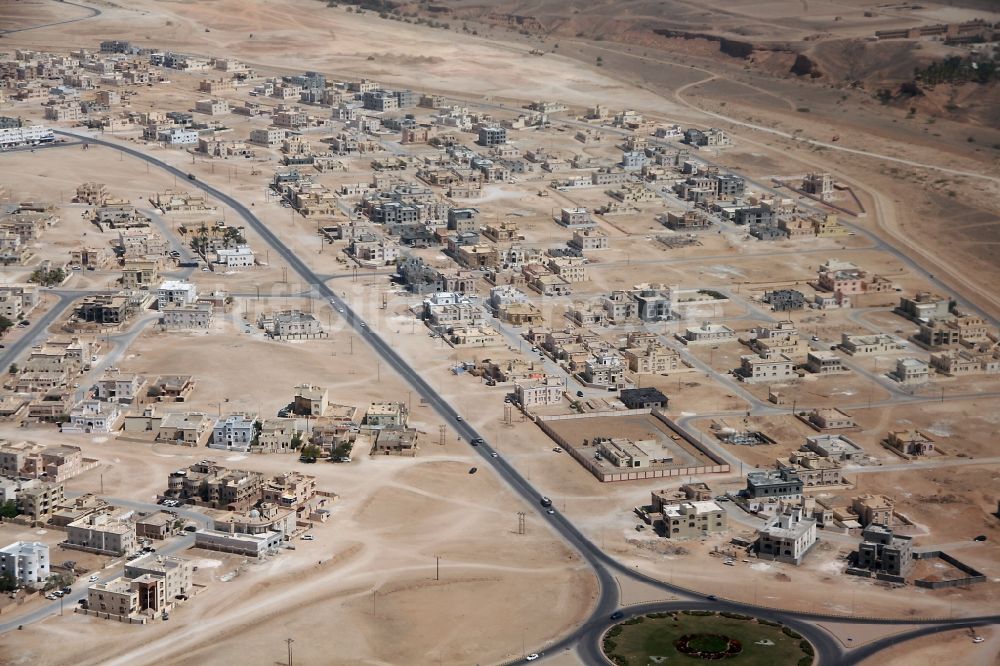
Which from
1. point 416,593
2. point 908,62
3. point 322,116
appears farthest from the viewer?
point 908,62

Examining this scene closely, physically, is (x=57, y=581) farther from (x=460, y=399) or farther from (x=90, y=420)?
(x=460, y=399)

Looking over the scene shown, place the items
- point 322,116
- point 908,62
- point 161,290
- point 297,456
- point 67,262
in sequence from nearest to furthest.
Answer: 1. point 297,456
2. point 161,290
3. point 67,262
4. point 322,116
5. point 908,62

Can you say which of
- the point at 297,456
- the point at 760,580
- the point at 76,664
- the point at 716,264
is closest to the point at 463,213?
the point at 716,264

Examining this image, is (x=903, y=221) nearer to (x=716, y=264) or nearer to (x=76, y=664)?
(x=716, y=264)

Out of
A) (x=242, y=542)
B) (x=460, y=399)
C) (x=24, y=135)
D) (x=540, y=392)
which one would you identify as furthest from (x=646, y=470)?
(x=24, y=135)

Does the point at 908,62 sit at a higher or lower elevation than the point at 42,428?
higher

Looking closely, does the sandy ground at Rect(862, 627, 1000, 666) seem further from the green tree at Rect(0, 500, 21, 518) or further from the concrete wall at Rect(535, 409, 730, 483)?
the green tree at Rect(0, 500, 21, 518)

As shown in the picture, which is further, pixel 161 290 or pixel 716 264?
pixel 716 264
